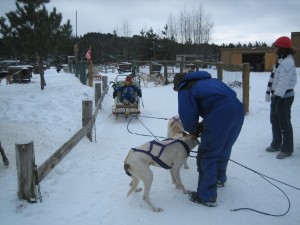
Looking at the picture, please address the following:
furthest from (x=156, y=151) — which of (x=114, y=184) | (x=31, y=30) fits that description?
(x=31, y=30)

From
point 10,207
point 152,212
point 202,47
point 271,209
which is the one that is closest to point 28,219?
point 10,207

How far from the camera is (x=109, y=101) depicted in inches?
486

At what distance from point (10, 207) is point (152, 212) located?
5.41ft

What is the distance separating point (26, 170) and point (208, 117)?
7.23 ft

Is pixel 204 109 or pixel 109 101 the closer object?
pixel 204 109

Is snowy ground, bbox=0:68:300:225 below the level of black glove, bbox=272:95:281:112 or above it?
below

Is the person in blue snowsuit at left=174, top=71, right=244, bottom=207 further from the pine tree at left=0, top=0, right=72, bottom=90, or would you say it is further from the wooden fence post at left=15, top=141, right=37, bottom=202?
the pine tree at left=0, top=0, right=72, bottom=90

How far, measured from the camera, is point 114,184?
15.3 ft

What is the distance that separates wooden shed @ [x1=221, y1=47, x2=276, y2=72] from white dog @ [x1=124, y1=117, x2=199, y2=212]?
77.0 ft

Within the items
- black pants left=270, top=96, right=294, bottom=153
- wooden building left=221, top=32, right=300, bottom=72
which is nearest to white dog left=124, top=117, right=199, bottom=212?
black pants left=270, top=96, right=294, bottom=153

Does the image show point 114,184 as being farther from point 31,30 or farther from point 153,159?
point 31,30

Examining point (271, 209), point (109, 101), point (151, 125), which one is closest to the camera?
point (271, 209)

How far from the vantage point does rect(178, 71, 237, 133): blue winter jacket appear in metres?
3.74

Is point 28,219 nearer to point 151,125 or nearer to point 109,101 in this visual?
point 151,125
